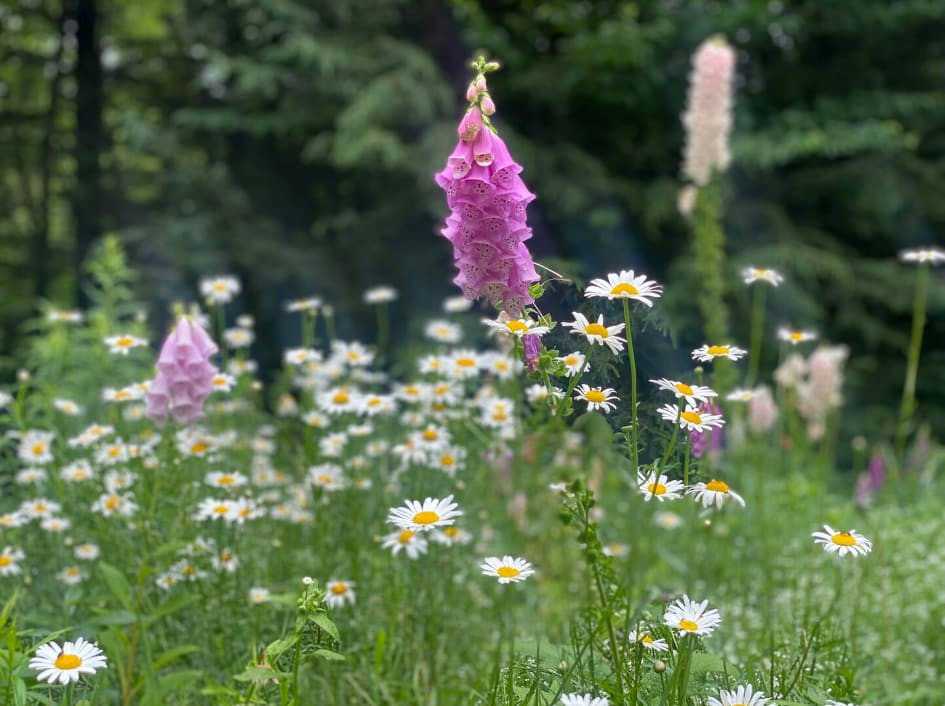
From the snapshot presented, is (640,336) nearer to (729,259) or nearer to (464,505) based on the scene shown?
(464,505)

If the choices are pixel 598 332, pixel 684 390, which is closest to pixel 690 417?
pixel 684 390

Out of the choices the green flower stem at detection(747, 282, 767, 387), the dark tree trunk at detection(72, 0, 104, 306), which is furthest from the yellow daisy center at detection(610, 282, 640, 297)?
the dark tree trunk at detection(72, 0, 104, 306)

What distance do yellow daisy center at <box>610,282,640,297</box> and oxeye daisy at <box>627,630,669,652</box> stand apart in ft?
1.78

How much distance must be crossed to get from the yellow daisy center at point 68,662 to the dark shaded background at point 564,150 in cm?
536

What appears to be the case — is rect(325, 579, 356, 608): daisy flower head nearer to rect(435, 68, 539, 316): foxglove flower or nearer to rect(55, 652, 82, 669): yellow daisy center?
rect(55, 652, 82, 669): yellow daisy center

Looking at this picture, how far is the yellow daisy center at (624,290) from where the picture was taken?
148 centimetres

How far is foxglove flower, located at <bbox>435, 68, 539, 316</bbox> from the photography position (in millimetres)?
1512

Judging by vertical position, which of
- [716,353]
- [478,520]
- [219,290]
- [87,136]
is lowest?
[716,353]

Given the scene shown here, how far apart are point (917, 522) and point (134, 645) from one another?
10.9 feet

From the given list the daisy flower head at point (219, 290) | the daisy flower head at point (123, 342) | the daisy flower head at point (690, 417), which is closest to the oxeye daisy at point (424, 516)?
the daisy flower head at point (690, 417)

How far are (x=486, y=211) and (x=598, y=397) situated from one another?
1.19ft

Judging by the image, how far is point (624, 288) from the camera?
150 centimetres

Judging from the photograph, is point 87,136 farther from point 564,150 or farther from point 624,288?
point 624,288

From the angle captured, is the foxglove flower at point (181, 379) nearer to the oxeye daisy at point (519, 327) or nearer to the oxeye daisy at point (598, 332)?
the oxeye daisy at point (519, 327)
